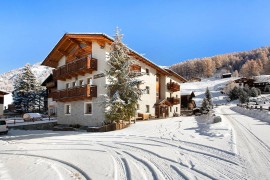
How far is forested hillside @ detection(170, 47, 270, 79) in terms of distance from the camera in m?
156

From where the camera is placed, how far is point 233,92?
294 ft

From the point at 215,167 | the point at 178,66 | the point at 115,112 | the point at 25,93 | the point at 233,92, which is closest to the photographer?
the point at 215,167

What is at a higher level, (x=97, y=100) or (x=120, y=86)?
(x=120, y=86)

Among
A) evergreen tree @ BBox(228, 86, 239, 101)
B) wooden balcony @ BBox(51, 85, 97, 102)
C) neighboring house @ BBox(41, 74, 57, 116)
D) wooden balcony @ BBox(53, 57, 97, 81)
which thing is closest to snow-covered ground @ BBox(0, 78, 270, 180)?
wooden balcony @ BBox(51, 85, 97, 102)

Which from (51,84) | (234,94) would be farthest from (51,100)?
(234,94)

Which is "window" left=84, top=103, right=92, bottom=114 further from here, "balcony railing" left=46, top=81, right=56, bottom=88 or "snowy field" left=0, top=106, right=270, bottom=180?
"balcony railing" left=46, top=81, right=56, bottom=88

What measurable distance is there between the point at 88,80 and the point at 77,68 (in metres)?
1.83

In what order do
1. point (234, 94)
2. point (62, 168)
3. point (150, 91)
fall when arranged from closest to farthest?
1. point (62, 168)
2. point (150, 91)
3. point (234, 94)

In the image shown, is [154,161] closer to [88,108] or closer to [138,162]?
[138,162]

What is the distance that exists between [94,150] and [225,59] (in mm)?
199478

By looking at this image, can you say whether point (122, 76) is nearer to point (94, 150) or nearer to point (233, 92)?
point (94, 150)

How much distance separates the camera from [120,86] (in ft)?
73.4

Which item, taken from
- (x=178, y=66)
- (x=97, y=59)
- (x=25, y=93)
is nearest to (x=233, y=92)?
(x=25, y=93)

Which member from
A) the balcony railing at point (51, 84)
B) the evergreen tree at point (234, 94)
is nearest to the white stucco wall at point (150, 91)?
the balcony railing at point (51, 84)
